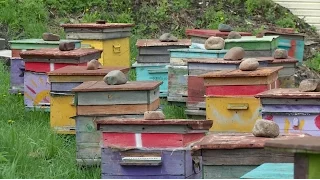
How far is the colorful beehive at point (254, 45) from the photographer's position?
883 cm

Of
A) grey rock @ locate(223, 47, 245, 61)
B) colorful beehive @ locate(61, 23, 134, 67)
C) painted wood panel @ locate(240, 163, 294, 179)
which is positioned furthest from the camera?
colorful beehive @ locate(61, 23, 134, 67)

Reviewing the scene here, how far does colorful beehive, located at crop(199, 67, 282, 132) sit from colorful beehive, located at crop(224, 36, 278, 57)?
185cm

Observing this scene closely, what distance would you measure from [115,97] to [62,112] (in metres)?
1.02

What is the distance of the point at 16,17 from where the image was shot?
45.3ft

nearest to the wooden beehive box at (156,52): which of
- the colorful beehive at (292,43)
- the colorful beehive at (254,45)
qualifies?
the colorful beehive at (254,45)

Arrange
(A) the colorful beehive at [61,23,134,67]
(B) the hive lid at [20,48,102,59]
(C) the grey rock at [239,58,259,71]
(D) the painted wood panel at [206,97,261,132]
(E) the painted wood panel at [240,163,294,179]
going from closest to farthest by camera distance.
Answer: (E) the painted wood panel at [240,163,294,179] < (D) the painted wood panel at [206,97,261,132] < (C) the grey rock at [239,58,259,71] < (B) the hive lid at [20,48,102,59] < (A) the colorful beehive at [61,23,134,67]

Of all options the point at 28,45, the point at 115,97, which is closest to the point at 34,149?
the point at 115,97

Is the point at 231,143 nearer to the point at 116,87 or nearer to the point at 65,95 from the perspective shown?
the point at 116,87

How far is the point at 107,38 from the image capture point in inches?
393

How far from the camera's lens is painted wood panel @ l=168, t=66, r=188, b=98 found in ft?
28.4

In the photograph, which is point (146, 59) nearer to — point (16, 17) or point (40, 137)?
point (40, 137)

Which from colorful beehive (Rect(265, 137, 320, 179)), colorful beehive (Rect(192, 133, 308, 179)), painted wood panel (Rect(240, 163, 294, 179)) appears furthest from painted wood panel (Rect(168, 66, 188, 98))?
colorful beehive (Rect(265, 137, 320, 179))

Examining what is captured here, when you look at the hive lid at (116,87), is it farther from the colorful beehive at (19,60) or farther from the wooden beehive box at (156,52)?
the wooden beehive box at (156,52)

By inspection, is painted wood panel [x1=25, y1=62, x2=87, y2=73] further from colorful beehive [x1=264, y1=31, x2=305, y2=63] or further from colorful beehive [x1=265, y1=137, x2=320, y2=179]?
colorful beehive [x1=265, y1=137, x2=320, y2=179]
